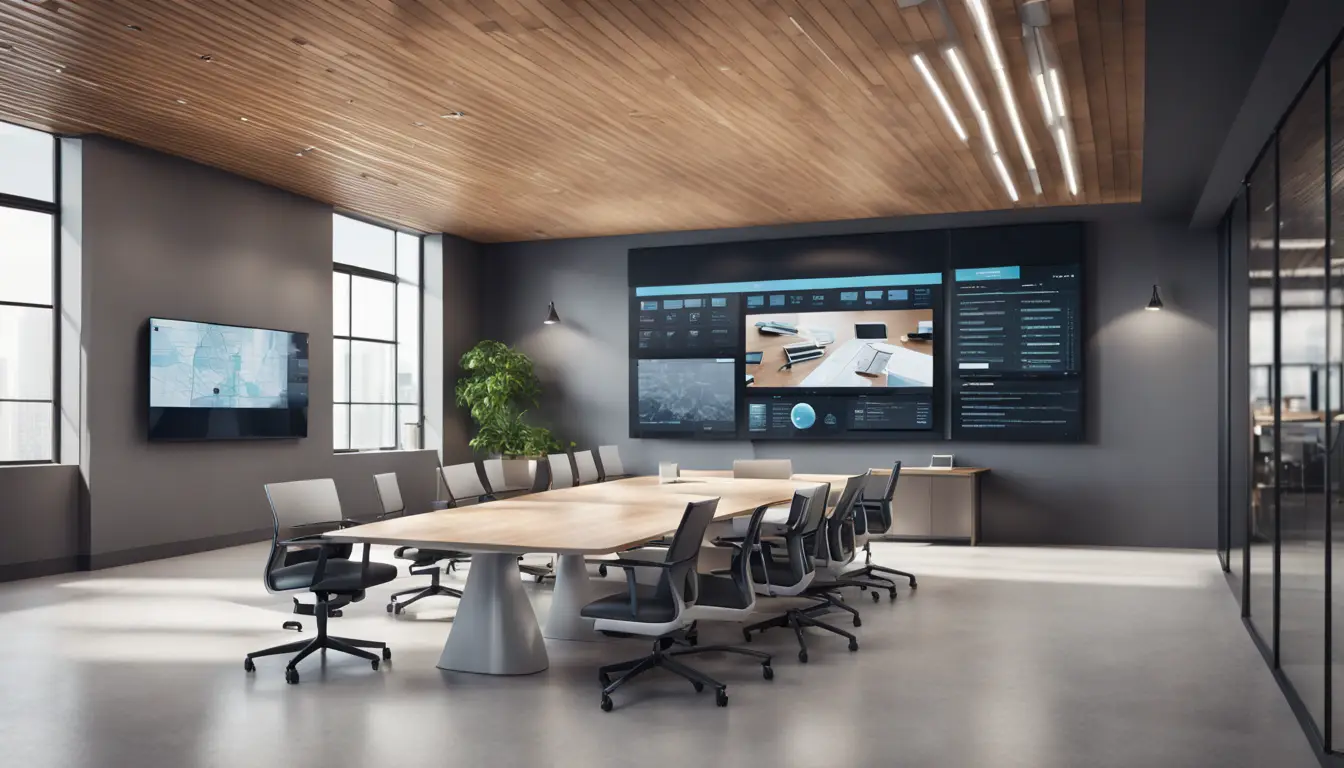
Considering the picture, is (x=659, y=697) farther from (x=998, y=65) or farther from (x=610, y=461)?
(x=610, y=461)

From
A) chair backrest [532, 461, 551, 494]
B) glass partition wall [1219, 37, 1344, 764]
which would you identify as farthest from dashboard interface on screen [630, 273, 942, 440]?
glass partition wall [1219, 37, 1344, 764]

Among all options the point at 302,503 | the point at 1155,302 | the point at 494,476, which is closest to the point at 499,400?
the point at 494,476

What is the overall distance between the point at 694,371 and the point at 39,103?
6610 mm

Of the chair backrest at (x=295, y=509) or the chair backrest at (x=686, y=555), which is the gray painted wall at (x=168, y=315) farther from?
the chair backrest at (x=686, y=555)

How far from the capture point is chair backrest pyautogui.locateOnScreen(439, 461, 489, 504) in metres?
7.38

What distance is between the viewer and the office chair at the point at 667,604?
455cm

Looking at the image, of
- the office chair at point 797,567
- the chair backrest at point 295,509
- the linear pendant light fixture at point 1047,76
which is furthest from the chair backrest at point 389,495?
the linear pendant light fixture at point 1047,76

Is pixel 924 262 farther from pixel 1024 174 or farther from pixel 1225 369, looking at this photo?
pixel 1225 369

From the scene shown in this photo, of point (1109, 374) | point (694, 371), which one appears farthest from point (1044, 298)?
point (694, 371)

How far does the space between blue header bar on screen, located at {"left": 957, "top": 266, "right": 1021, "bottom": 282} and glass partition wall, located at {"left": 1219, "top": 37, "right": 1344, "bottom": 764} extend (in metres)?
3.88

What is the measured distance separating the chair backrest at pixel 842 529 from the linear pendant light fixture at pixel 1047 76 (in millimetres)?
2588

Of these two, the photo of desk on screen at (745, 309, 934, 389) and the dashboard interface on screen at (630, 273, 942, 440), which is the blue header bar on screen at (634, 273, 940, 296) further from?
the photo of desk on screen at (745, 309, 934, 389)

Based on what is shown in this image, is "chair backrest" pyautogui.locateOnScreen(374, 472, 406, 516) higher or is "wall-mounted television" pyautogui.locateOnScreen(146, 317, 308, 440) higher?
"wall-mounted television" pyautogui.locateOnScreen(146, 317, 308, 440)

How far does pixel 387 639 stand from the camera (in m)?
5.93
